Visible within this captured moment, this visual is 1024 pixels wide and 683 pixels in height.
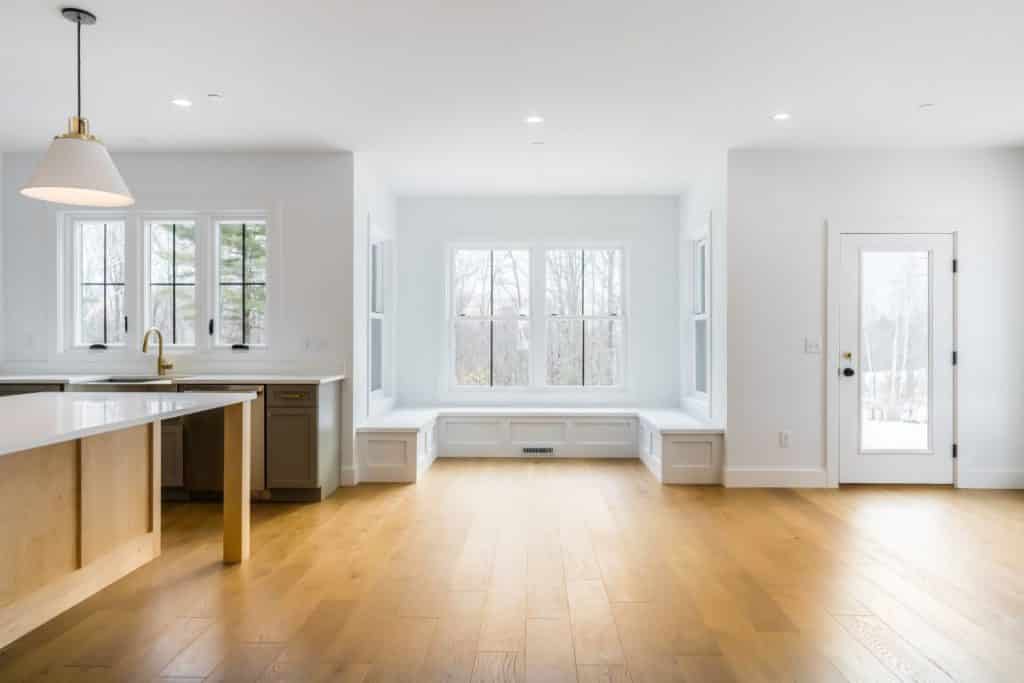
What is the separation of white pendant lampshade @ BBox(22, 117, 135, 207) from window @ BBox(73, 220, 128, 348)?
2755mm

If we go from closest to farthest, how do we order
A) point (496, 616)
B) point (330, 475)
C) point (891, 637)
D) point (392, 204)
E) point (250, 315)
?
1. point (891, 637)
2. point (496, 616)
3. point (330, 475)
4. point (250, 315)
5. point (392, 204)

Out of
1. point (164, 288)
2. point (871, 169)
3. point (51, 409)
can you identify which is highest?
point (871, 169)

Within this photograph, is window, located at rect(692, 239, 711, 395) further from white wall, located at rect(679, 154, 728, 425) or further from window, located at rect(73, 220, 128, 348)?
window, located at rect(73, 220, 128, 348)

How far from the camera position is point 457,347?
675cm

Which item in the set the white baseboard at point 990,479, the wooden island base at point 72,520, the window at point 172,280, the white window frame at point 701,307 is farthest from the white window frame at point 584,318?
the wooden island base at point 72,520

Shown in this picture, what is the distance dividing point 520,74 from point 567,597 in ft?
8.85

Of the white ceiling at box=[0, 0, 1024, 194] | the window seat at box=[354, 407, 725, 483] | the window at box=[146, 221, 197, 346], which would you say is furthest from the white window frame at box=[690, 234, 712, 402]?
the window at box=[146, 221, 197, 346]

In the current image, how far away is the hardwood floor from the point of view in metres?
2.27

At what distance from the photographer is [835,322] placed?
197 inches

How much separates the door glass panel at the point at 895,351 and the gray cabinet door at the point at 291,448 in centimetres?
418

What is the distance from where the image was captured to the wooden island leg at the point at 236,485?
10.9ft

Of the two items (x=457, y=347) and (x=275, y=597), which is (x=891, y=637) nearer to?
(x=275, y=597)

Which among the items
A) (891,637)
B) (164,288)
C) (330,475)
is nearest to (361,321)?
(330,475)

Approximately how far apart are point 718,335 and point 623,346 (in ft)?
5.11
